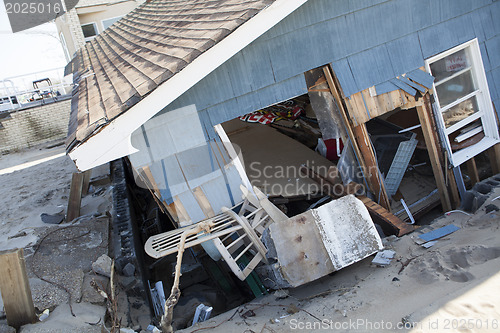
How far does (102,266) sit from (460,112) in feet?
20.8

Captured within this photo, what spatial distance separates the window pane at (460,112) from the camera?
21.5ft

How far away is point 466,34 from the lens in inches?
251

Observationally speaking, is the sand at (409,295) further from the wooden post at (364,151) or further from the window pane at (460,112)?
the window pane at (460,112)

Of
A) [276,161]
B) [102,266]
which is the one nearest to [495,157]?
[276,161]

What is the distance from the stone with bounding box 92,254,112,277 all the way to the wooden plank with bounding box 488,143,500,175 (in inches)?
267

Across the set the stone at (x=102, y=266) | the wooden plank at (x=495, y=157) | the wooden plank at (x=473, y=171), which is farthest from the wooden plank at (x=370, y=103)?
the stone at (x=102, y=266)

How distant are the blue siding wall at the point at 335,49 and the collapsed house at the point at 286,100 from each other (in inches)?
0.7

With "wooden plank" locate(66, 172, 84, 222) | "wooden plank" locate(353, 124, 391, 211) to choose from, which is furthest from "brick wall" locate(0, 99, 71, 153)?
"wooden plank" locate(353, 124, 391, 211)

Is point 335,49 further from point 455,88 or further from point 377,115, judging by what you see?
point 455,88

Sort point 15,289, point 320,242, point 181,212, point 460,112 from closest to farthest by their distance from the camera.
Answer: point 15,289 < point 320,242 < point 181,212 < point 460,112

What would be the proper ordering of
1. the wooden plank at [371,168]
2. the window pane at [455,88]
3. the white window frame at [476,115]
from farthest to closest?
the window pane at [455,88]
the white window frame at [476,115]
the wooden plank at [371,168]

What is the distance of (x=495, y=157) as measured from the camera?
6.95 m

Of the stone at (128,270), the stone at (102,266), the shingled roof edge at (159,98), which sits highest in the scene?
the shingled roof edge at (159,98)

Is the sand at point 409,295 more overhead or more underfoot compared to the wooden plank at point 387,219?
more underfoot
